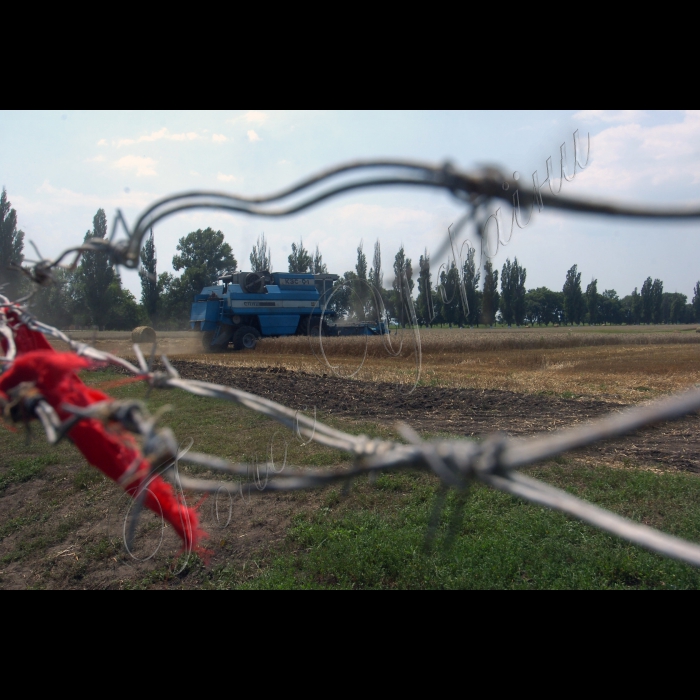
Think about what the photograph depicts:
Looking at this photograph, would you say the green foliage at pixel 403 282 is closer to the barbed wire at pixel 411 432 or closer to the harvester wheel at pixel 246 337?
the barbed wire at pixel 411 432

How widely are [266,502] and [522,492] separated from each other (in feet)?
14.7

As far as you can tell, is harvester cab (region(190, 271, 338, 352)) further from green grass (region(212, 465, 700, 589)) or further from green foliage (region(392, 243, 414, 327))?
green foliage (region(392, 243, 414, 327))

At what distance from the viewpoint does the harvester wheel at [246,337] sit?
1775cm

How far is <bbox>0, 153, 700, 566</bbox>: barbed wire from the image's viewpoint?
0.56 metres

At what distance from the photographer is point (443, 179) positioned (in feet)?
2.34

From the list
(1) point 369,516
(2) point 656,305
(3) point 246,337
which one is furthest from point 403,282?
(3) point 246,337

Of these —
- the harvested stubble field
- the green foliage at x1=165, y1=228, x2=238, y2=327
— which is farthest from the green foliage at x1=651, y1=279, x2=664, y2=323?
the green foliage at x1=165, y1=228, x2=238, y2=327

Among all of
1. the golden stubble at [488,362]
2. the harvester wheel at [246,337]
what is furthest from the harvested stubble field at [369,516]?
the harvester wheel at [246,337]

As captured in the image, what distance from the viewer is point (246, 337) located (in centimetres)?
1778

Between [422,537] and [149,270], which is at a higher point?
[149,270]

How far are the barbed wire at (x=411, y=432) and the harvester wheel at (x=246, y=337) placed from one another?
17.0 m

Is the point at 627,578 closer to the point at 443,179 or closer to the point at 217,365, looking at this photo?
the point at 443,179

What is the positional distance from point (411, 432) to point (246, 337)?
17.5 m

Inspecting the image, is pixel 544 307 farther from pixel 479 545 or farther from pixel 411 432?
pixel 411 432
